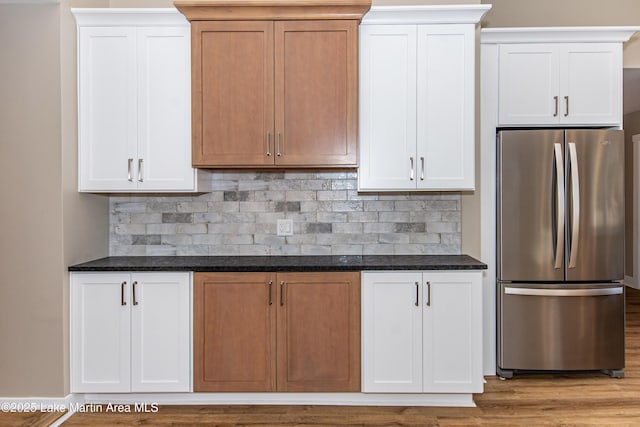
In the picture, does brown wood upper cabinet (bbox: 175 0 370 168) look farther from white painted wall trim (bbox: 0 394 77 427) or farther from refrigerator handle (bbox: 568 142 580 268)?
white painted wall trim (bbox: 0 394 77 427)

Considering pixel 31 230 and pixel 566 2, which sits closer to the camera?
pixel 31 230

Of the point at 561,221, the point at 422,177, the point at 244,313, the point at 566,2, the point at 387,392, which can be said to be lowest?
the point at 387,392

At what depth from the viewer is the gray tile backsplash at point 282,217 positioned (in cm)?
299

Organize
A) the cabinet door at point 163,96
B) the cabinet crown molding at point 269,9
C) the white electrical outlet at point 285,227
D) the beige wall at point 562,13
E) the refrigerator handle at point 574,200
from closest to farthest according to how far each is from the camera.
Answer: the cabinet crown molding at point 269,9
the cabinet door at point 163,96
the refrigerator handle at point 574,200
the white electrical outlet at point 285,227
the beige wall at point 562,13

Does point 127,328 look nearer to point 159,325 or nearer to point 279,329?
point 159,325

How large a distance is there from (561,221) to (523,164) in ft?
1.49

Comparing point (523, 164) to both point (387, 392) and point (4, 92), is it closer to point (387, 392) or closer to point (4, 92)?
point (387, 392)

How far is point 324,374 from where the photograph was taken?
8.15 ft

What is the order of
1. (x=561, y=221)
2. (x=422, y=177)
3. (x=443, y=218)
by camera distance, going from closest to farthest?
(x=422, y=177) → (x=561, y=221) → (x=443, y=218)

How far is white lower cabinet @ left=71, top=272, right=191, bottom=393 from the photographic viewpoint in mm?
2486

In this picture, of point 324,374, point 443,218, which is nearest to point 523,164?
point 443,218

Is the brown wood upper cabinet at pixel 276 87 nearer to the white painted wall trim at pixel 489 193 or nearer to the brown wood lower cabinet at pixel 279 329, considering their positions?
the brown wood lower cabinet at pixel 279 329

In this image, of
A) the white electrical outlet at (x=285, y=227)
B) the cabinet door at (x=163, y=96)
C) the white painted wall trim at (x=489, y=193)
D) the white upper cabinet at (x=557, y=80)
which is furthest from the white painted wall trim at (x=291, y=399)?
the white upper cabinet at (x=557, y=80)

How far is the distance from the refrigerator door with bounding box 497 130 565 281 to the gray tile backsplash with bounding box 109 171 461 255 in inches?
13.8
